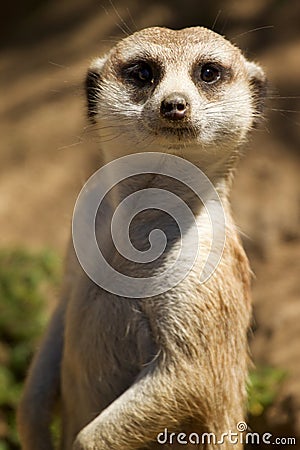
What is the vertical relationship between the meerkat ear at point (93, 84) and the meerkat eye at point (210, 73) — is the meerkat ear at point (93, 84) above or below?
above

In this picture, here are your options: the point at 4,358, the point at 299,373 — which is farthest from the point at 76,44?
the point at 299,373

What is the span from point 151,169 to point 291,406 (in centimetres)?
186

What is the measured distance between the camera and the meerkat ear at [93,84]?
329 cm

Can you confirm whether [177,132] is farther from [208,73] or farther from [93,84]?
[93,84]

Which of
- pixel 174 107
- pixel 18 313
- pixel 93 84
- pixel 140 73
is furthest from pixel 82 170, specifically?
Result: pixel 174 107

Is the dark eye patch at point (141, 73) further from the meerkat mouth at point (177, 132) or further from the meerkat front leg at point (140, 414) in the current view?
the meerkat front leg at point (140, 414)

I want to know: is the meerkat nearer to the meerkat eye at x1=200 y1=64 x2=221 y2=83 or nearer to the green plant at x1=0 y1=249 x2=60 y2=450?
the meerkat eye at x1=200 y1=64 x2=221 y2=83

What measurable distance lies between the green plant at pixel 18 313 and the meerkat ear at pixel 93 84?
2077 millimetres

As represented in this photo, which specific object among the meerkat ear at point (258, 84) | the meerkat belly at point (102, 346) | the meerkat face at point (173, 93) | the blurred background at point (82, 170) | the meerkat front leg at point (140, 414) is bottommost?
the meerkat front leg at point (140, 414)

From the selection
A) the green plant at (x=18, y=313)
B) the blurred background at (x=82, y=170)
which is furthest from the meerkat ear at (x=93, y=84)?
the green plant at (x=18, y=313)

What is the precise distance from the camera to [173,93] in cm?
288

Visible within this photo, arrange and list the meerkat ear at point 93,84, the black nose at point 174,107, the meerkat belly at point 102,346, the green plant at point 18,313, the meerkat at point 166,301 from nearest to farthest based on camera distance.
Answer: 1. the black nose at point 174,107
2. the meerkat at point 166,301
3. the meerkat belly at point 102,346
4. the meerkat ear at point 93,84
5. the green plant at point 18,313

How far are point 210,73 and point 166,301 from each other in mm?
814

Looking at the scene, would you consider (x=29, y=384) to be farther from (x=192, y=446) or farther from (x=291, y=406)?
(x=291, y=406)
